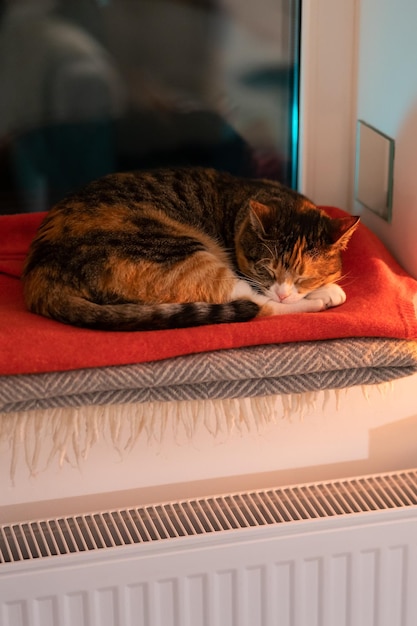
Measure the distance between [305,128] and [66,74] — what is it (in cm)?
52

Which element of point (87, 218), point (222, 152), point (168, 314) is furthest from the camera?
point (222, 152)

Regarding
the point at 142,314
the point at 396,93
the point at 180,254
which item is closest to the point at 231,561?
the point at 142,314

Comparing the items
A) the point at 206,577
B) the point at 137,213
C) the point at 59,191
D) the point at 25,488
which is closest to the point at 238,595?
the point at 206,577

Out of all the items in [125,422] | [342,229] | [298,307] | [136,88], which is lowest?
[125,422]

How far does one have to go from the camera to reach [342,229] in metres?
1.69

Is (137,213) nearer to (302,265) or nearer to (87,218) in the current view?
(87,218)

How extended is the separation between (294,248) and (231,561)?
560 millimetres

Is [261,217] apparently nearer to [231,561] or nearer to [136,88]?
[136,88]

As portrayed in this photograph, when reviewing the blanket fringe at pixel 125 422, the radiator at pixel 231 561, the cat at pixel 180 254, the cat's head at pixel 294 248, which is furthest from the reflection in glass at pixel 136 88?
the radiator at pixel 231 561

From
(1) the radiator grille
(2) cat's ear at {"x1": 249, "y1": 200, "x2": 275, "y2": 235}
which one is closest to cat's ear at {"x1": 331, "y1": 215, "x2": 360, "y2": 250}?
(2) cat's ear at {"x1": 249, "y1": 200, "x2": 275, "y2": 235}

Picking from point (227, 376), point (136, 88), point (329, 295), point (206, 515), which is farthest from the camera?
point (136, 88)

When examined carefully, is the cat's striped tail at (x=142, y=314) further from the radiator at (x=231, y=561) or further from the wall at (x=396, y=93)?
the wall at (x=396, y=93)

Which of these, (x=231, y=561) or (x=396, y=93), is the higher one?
(x=396, y=93)

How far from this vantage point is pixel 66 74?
1929 millimetres
